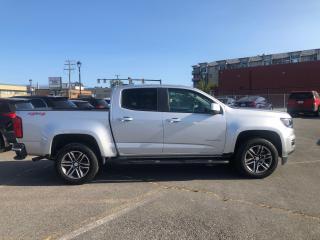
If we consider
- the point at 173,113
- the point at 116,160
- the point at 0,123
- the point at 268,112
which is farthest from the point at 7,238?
the point at 0,123

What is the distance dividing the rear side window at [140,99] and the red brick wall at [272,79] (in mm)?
52337

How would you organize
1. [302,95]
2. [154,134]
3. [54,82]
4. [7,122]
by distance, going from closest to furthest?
[154,134]
[7,122]
[302,95]
[54,82]

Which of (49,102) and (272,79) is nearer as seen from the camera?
(49,102)

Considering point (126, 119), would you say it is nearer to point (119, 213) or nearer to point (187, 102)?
point (187, 102)

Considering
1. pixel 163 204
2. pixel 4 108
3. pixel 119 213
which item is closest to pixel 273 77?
pixel 4 108

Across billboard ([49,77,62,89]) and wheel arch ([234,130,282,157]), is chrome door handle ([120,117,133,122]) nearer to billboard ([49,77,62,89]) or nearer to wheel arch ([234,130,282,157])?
wheel arch ([234,130,282,157])

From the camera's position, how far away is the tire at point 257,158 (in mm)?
7652

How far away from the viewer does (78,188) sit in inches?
284

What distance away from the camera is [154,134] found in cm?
757

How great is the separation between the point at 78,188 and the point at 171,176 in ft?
6.23

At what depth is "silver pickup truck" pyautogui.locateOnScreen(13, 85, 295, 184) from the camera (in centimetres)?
750

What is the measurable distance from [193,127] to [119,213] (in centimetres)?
253

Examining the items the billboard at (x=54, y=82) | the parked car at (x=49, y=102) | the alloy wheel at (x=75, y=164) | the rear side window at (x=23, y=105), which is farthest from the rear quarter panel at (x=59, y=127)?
the billboard at (x=54, y=82)

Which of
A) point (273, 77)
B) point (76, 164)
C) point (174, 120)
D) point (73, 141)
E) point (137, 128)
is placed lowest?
point (76, 164)
